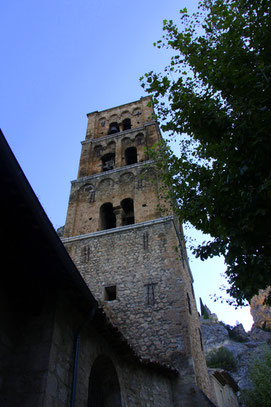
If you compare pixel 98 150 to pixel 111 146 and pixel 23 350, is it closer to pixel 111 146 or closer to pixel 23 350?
pixel 111 146

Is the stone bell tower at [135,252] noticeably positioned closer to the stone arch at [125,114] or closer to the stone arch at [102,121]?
the stone arch at [102,121]

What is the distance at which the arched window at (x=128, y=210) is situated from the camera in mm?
16172

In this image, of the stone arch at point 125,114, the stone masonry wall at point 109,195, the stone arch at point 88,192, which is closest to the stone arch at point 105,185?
the stone masonry wall at point 109,195

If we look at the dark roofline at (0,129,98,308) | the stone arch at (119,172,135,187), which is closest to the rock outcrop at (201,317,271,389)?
the stone arch at (119,172,135,187)

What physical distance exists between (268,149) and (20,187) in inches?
143

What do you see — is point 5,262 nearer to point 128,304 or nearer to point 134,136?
point 128,304

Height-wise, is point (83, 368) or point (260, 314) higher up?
point (260, 314)

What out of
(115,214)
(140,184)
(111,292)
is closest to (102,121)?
(140,184)

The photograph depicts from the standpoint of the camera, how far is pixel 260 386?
17266 mm

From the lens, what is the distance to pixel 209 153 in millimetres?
6359

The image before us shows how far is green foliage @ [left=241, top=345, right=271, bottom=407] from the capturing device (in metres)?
16.9

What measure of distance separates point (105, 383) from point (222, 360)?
91.7 ft

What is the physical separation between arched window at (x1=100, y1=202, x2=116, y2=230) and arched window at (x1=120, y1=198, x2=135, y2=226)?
0.67 m

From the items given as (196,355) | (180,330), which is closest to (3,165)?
(180,330)
